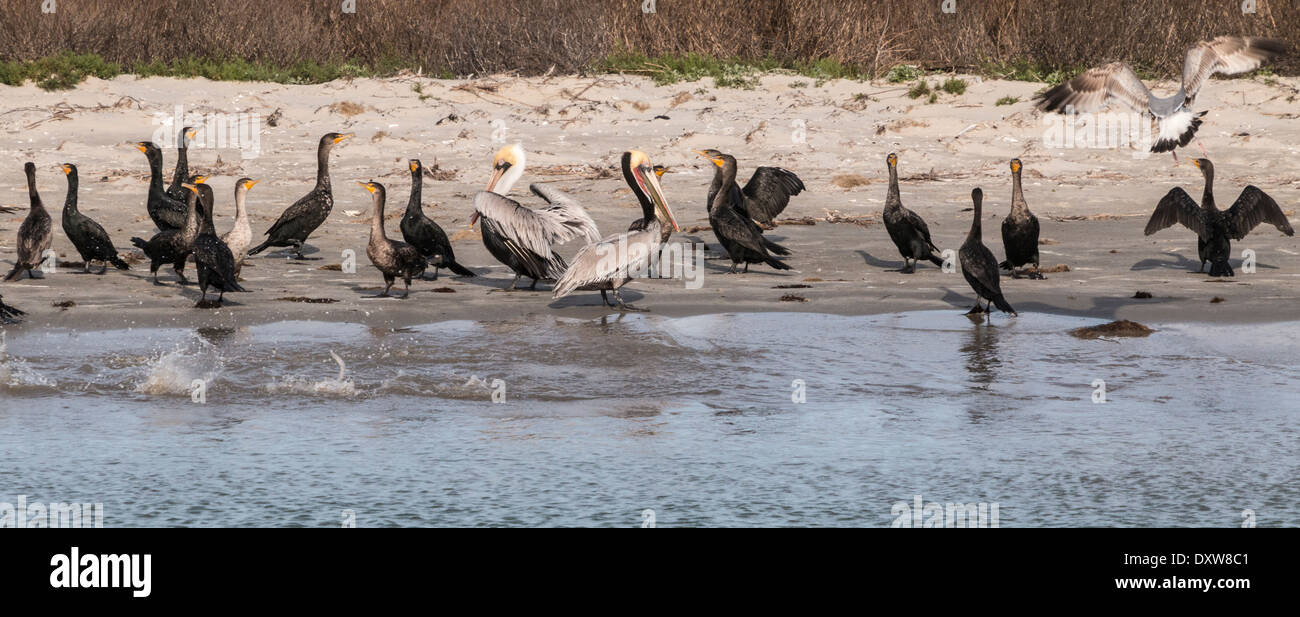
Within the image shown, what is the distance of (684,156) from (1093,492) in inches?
462

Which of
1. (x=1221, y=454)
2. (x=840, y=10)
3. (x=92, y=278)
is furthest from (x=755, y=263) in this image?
(x=840, y=10)

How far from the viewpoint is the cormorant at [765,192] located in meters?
14.4

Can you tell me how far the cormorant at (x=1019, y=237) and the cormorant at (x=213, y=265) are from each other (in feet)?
20.2

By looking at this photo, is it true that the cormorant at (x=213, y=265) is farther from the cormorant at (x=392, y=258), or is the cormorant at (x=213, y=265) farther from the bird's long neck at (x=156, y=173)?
the bird's long neck at (x=156, y=173)

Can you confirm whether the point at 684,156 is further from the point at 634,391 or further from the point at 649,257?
the point at 634,391

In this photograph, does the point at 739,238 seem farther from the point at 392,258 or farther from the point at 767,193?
the point at 392,258

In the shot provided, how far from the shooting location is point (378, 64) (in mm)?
21297

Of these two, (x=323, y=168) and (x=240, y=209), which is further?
(x=323, y=168)

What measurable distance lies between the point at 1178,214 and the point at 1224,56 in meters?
1.69

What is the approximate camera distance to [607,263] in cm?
1112

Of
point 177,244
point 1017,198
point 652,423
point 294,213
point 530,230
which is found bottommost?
point 652,423

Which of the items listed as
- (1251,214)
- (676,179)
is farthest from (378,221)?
(1251,214)

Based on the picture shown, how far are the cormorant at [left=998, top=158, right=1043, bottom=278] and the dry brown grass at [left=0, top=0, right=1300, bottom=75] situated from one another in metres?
7.98

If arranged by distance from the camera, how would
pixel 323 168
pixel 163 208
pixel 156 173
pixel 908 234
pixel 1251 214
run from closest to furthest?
pixel 908 234, pixel 1251 214, pixel 163 208, pixel 156 173, pixel 323 168
